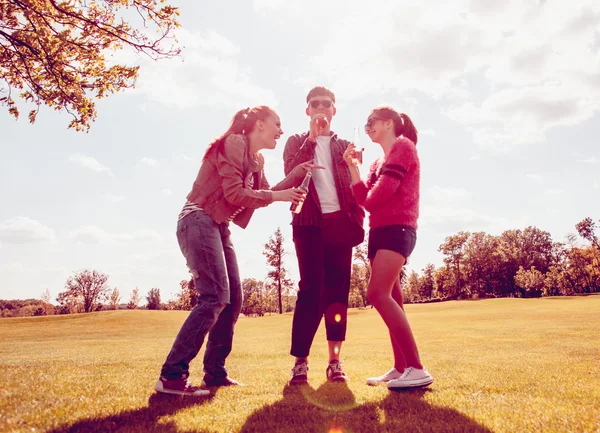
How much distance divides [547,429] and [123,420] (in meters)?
2.67

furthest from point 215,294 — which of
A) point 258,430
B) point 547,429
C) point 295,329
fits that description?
point 547,429

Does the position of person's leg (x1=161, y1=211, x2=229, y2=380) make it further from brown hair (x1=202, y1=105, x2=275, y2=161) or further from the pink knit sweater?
the pink knit sweater

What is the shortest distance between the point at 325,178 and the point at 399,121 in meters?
1.06

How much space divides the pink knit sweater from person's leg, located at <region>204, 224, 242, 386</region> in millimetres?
1530

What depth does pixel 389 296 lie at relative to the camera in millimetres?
3836

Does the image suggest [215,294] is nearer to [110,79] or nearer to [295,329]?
[295,329]

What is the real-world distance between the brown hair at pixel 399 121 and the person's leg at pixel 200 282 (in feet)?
7.15

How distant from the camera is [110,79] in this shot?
8.23 meters

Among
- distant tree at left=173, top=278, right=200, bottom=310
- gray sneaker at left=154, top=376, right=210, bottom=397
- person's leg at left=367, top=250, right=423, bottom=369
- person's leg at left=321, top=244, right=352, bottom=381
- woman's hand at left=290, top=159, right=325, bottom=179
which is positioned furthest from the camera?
distant tree at left=173, top=278, right=200, bottom=310

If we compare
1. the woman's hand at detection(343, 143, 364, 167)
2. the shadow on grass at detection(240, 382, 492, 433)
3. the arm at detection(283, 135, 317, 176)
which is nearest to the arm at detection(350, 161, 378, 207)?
Answer: the woman's hand at detection(343, 143, 364, 167)

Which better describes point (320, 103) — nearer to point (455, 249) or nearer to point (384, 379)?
point (384, 379)

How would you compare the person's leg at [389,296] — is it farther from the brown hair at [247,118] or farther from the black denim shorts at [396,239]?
the brown hair at [247,118]

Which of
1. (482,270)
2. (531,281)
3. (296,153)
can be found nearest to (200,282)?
(296,153)

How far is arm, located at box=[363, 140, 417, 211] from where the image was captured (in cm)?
393
